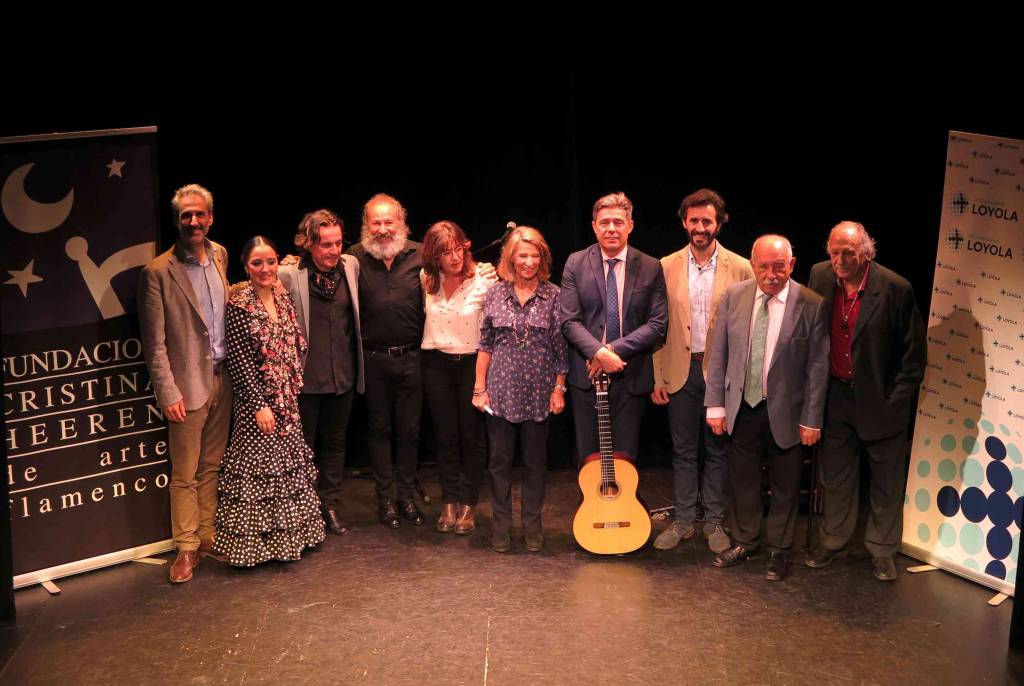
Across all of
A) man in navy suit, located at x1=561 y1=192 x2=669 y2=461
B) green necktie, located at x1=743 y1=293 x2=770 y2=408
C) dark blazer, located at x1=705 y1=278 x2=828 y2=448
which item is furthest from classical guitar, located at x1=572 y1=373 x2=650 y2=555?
green necktie, located at x1=743 y1=293 x2=770 y2=408

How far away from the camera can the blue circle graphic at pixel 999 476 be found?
486 centimetres

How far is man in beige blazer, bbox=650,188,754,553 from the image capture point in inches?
209

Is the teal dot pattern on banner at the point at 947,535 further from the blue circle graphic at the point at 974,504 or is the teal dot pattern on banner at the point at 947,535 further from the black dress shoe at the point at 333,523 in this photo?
the black dress shoe at the point at 333,523

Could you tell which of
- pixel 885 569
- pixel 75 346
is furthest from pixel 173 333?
pixel 885 569

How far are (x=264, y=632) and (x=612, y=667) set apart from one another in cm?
149

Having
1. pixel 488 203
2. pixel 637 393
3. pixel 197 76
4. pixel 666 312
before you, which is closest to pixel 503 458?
pixel 637 393

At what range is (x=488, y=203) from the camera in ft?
21.3

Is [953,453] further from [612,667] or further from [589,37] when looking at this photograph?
[589,37]

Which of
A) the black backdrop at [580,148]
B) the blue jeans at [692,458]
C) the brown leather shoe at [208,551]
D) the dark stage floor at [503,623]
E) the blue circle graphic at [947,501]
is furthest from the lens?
the black backdrop at [580,148]

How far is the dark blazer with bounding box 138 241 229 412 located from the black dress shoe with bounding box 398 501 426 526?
1316 millimetres

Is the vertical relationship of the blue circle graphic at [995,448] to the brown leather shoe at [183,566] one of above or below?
above

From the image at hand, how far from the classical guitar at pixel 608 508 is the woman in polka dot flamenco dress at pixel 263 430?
4.61ft

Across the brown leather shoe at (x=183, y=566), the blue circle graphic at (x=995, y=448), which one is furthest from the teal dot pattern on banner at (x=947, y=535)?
the brown leather shoe at (x=183, y=566)

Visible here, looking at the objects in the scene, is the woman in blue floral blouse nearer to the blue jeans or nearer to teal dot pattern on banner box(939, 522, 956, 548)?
the blue jeans
